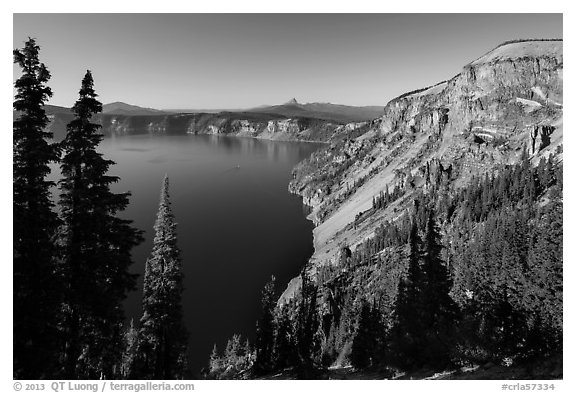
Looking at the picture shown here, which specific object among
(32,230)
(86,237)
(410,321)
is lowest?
(410,321)

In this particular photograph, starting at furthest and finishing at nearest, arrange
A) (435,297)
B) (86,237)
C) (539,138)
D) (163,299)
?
(539,138), (163,299), (435,297), (86,237)

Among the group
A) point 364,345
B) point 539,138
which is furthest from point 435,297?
point 539,138

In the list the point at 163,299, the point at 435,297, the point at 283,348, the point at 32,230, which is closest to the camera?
the point at 32,230

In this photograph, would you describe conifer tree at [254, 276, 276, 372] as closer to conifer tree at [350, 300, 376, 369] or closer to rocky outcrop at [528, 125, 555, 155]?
conifer tree at [350, 300, 376, 369]

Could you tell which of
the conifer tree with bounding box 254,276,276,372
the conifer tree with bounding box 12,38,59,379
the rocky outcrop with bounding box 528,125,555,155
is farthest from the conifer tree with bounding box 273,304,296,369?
the rocky outcrop with bounding box 528,125,555,155

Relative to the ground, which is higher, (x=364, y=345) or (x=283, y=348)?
(x=364, y=345)

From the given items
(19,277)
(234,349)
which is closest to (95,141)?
(19,277)

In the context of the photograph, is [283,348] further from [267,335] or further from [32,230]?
[32,230]

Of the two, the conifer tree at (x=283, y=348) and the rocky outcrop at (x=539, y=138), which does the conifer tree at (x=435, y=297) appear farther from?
the rocky outcrop at (x=539, y=138)
